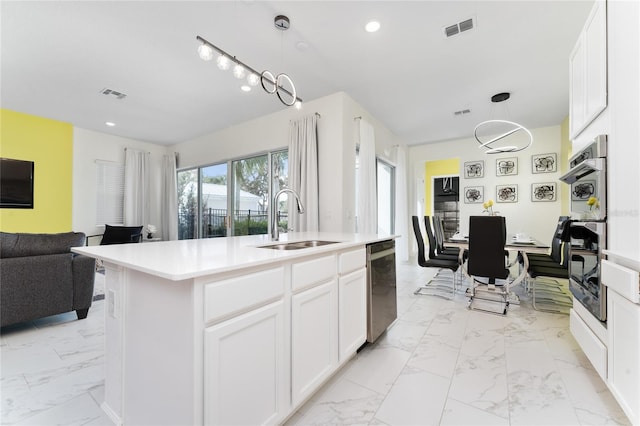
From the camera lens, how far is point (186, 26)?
8.11 feet

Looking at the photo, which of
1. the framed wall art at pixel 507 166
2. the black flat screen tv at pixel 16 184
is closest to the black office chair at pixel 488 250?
the framed wall art at pixel 507 166

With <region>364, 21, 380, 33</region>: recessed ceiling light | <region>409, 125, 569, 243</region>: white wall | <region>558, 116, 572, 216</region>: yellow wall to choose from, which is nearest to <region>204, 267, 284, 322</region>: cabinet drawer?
<region>364, 21, 380, 33</region>: recessed ceiling light

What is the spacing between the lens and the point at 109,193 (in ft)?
18.7

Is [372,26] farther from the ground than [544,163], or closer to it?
farther from the ground

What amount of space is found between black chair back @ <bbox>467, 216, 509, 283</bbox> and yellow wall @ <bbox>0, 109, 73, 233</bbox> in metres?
6.63

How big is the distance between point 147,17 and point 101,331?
283cm

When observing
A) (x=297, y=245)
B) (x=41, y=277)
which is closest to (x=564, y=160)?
(x=297, y=245)

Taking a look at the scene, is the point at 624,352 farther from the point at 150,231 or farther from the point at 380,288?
the point at 150,231

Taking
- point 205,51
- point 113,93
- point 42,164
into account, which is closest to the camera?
point 205,51

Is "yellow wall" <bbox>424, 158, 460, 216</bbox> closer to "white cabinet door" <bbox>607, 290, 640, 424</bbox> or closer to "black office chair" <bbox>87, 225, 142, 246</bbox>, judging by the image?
"white cabinet door" <bbox>607, 290, 640, 424</bbox>

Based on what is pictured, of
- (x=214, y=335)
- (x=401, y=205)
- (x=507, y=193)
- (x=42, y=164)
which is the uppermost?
(x=42, y=164)

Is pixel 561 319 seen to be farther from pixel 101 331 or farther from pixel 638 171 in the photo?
pixel 101 331

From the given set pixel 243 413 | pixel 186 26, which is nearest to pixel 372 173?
pixel 186 26

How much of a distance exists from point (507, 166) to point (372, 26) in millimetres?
4761
